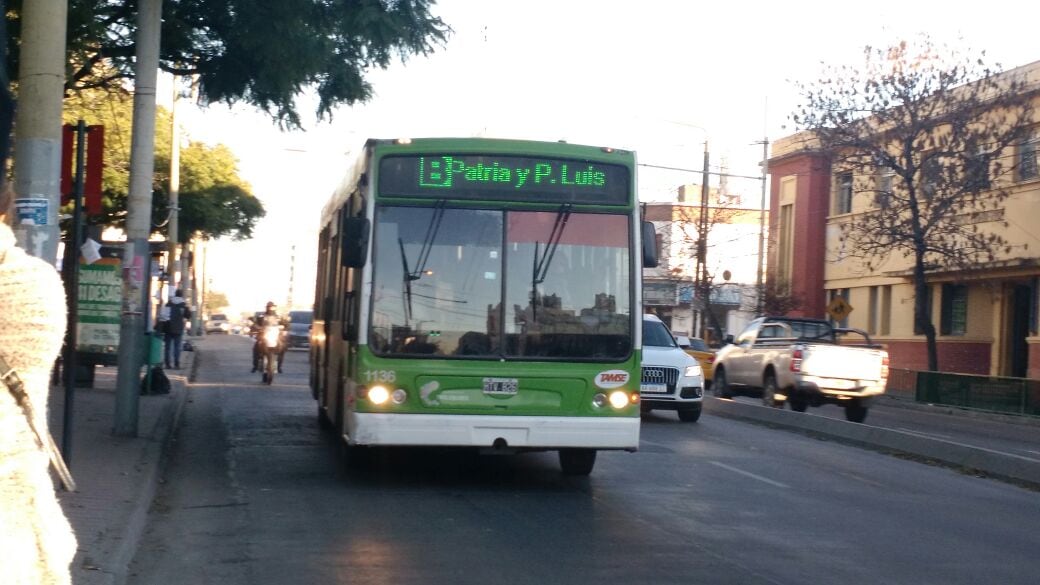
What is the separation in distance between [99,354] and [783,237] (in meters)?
36.2

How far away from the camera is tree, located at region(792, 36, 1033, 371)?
37469 millimetres

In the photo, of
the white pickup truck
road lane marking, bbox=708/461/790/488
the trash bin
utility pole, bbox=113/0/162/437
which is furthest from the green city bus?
the white pickup truck

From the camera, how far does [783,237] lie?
175 ft

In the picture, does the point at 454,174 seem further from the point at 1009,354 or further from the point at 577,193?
the point at 1009,354

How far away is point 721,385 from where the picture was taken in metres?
29.7

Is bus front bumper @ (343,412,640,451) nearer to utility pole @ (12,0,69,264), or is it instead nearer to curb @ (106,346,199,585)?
curb @ (106,346,199,585)

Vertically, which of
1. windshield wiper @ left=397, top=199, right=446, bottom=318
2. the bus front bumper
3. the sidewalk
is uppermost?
windshield wiper @ left=397, top=199, right=446, bottom=318

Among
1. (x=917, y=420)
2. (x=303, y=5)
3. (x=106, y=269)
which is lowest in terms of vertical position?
(x=917, y=420)

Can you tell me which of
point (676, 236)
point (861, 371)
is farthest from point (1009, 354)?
point (676, 236)

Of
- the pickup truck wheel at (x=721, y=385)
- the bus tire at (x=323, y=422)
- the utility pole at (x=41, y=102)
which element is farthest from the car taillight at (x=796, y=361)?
the utility pole at (x=41, y=102)

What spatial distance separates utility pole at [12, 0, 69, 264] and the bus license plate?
3958mm

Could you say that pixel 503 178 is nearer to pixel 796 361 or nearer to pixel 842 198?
pixel 796 361

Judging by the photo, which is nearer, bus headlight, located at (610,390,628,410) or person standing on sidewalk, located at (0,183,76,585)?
person standing on sidewalk, located at (0,183,76,585)

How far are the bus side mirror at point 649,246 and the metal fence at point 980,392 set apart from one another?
21.8 meters
